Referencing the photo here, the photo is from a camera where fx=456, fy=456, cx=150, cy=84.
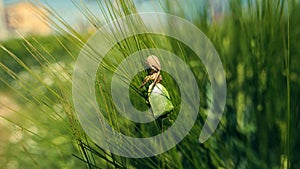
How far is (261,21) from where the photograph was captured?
61 centimetres

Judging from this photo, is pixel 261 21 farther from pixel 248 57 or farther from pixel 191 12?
pixel 191 12

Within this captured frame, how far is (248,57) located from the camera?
670 millimetres

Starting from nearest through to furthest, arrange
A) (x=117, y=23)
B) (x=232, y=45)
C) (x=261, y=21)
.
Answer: (x=117, y=23) → (x=261, y=21) → (x=232, y=45)

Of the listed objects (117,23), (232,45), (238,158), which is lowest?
(238,158)

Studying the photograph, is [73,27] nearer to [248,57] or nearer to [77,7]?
[77,7]

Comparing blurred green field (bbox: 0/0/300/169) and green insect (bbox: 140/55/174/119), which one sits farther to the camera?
blurred green field (bbox: 0/0/300/169)

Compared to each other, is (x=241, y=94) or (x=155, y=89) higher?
(x=241, y=94)

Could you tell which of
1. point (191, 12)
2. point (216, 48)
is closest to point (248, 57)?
point (216, 48)

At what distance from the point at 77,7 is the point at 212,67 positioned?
23cm

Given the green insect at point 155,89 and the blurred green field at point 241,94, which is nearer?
the green insect at point 155,89

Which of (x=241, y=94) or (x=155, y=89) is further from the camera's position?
(x=241, y=94)

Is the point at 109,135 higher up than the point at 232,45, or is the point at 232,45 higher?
the point at 232,45

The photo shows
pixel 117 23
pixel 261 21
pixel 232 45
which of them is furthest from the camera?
pixel 232 45

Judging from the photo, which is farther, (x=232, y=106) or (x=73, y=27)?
(x=232, y=106)
